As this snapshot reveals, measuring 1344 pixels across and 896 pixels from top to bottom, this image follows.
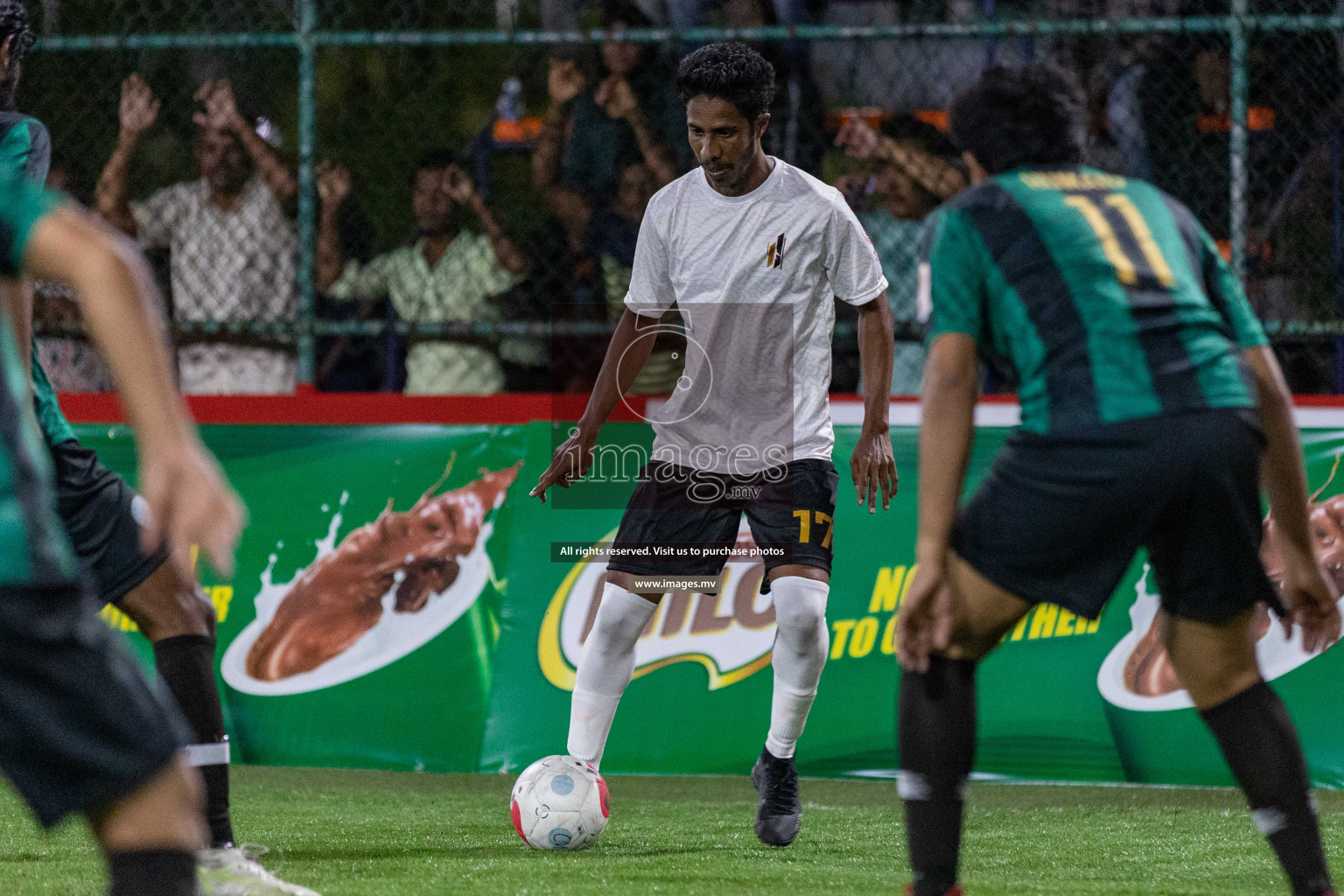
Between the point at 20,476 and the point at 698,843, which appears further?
the point at 698,843

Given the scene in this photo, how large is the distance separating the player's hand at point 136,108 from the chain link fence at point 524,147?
0.4 inches

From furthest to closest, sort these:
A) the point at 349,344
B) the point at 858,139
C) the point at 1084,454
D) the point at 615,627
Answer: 1. the point at 349,344
2. the point at 858,139
3. the point at 615,627
4. the point at 1084,454

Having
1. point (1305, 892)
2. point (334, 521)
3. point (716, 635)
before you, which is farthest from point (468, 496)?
point (1305, 892)

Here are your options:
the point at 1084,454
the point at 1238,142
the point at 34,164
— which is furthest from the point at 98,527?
the point at 1238,142

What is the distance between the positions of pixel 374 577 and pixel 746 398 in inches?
71.5

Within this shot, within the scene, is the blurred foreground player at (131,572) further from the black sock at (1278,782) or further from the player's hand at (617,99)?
the player's hand at (617,99)

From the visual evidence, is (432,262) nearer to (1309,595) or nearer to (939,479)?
(939,479)

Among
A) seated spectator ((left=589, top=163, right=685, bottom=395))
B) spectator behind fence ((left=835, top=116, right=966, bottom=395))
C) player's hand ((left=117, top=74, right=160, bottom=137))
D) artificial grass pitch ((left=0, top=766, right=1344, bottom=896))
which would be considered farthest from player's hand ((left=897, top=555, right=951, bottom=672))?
player's hand ((left=117, top=74, right=160, bottom=137))

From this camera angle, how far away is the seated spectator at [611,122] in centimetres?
621

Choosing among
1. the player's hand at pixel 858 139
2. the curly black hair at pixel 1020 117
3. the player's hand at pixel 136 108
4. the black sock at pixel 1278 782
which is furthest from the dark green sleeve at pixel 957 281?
the player's hand at pixel 136 108

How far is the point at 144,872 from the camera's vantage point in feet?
6.12

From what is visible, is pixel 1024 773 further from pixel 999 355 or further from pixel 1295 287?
pixel 999 355

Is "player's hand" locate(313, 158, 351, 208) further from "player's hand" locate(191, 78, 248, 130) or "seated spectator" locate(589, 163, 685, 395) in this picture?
"seated spectator" locate(589, 163, 685, 395)

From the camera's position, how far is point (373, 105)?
6465mm
